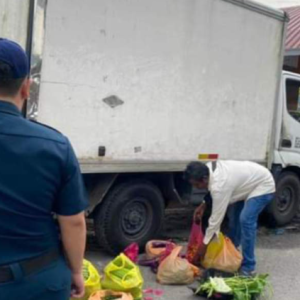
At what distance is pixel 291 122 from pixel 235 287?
3.42 metres

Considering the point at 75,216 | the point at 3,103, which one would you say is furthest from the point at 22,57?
the point at 75,216

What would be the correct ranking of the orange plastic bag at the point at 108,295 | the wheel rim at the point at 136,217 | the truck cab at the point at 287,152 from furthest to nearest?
the truck cab at the point at 287,152 → the wheel rim at the point at 136,217 → the orange plastic bag at the point at 108,295

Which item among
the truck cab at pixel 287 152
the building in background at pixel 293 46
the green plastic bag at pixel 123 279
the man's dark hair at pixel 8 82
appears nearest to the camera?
the man's dark hair at pixel 8 82

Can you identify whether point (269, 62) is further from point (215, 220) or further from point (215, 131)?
point (215, 220)

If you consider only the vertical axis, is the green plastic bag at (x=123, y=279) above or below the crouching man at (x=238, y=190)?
below

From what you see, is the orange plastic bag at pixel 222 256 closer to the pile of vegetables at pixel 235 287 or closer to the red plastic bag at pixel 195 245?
the red plastic bag at pixel 195 245

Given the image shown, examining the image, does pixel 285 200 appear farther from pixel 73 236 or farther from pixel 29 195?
pixel 29 195

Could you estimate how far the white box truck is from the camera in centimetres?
504

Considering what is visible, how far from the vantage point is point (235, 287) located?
4730 mm

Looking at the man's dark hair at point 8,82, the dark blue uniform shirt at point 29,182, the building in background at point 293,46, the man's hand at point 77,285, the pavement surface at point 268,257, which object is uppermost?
the building in background at point 293,46

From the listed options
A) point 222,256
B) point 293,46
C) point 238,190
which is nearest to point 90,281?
point 222,256

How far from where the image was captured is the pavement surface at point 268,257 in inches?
200

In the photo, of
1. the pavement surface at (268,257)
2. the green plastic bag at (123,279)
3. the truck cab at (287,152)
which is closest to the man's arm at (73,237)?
the green plastic bag at (123,279)

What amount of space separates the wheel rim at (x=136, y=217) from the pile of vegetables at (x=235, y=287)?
4.49 feet
